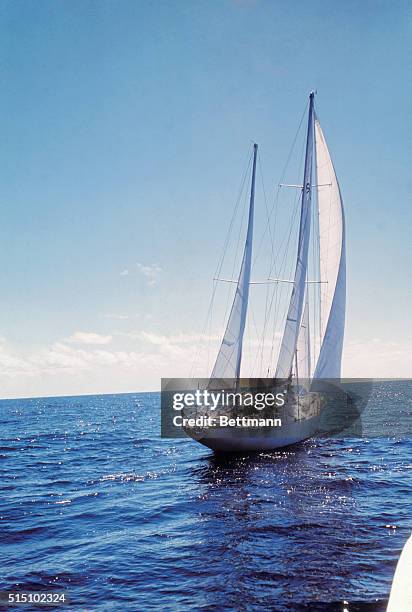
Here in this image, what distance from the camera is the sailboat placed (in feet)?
85.6

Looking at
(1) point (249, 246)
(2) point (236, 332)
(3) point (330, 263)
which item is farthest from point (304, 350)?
(1) point (249, 246)

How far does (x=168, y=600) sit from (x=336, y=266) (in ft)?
73.1

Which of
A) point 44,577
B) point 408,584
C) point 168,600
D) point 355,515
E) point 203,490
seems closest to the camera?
point 408,584

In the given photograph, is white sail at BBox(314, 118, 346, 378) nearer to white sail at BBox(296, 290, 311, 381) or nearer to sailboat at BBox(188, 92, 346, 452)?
sailboat at BBox(188, 92, 346, 452)

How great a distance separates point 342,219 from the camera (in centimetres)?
2731

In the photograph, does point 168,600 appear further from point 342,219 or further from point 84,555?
point 342,219

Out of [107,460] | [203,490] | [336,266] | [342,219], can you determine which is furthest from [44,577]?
[342,219]

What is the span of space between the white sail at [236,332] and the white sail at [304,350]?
16.1ft

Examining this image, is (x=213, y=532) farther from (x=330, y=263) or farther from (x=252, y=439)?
(x=330, y=263)

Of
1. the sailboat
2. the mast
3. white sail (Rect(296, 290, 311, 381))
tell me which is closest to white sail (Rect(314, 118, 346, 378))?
the sailboat

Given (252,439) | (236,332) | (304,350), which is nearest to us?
(252,439)

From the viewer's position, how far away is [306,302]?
96.8 ft

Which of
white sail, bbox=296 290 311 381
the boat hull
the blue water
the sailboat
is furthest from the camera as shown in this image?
white sail, bbox=296 290 311 381

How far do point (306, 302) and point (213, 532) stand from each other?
19524mm
